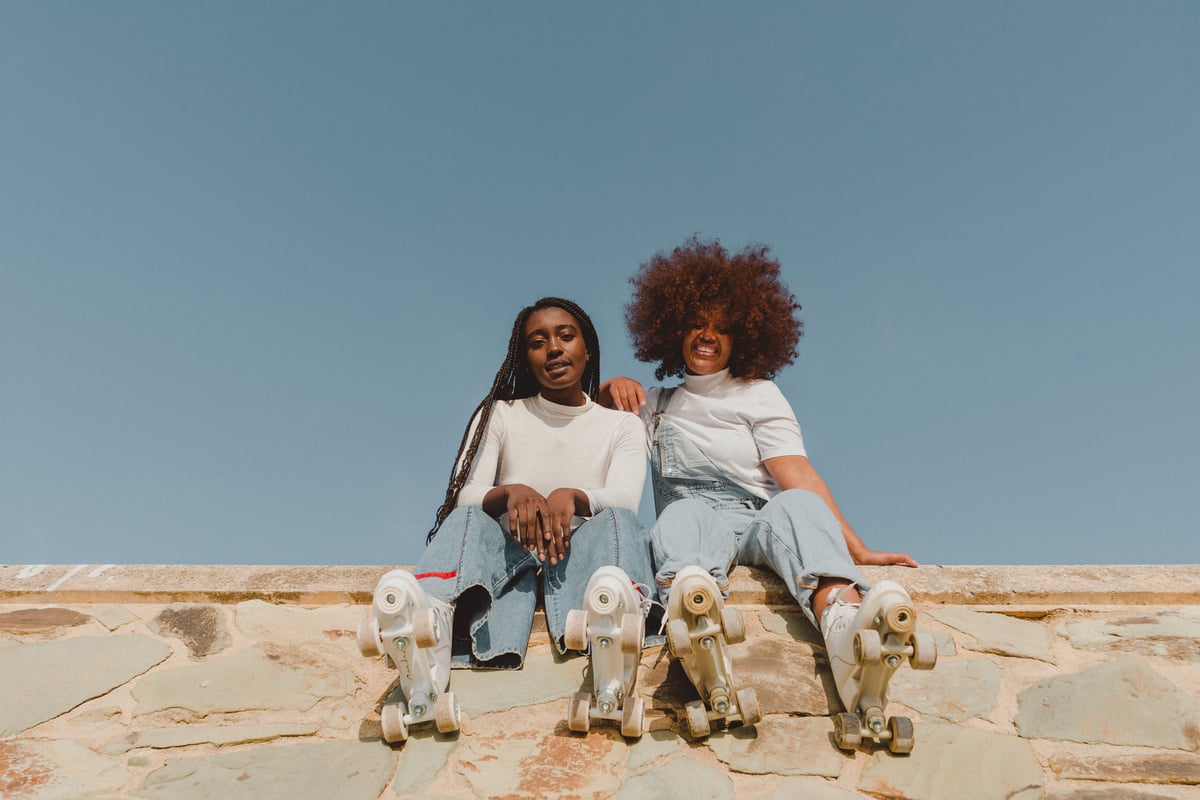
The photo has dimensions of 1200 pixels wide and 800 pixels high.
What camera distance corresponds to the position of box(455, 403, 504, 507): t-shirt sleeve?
2.72 m

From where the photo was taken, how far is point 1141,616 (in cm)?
278

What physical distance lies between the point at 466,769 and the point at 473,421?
140 cm

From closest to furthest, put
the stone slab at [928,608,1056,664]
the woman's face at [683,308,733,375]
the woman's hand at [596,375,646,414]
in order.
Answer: the stone slab at [928,608,1056,664], the woman's hand at [596,375,646,414], the woman's face at [683,308,733,375]

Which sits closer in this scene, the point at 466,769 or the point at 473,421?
the point at 466,769

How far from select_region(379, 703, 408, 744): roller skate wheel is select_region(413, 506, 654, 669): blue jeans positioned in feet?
1.08

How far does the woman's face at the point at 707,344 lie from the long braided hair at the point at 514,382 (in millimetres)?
437

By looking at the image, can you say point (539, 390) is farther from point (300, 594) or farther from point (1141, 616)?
point (1141, 616)

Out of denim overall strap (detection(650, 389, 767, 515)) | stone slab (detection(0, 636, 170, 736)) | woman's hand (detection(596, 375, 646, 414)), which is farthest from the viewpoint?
woman's hand (detection(596, 375, 646, 414))

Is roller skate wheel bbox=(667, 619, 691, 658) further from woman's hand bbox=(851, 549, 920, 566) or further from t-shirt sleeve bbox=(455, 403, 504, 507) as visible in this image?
woman's hand bbox=(851, 549, 920, 566)

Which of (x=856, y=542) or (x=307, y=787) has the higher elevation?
(x=856, y=542)

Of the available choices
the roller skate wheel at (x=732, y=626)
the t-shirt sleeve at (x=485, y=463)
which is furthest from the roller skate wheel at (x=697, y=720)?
the t-shirt sleeve at (x=485, y=463)

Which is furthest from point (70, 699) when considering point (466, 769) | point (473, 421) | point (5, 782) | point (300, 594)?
point (473, 421)

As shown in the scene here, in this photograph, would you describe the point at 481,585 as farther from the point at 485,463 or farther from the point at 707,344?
the point at 707,344

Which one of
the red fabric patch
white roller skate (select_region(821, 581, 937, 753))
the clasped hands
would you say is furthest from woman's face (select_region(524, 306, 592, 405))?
white roller skate (select_region(821, 581, 937, 753))
